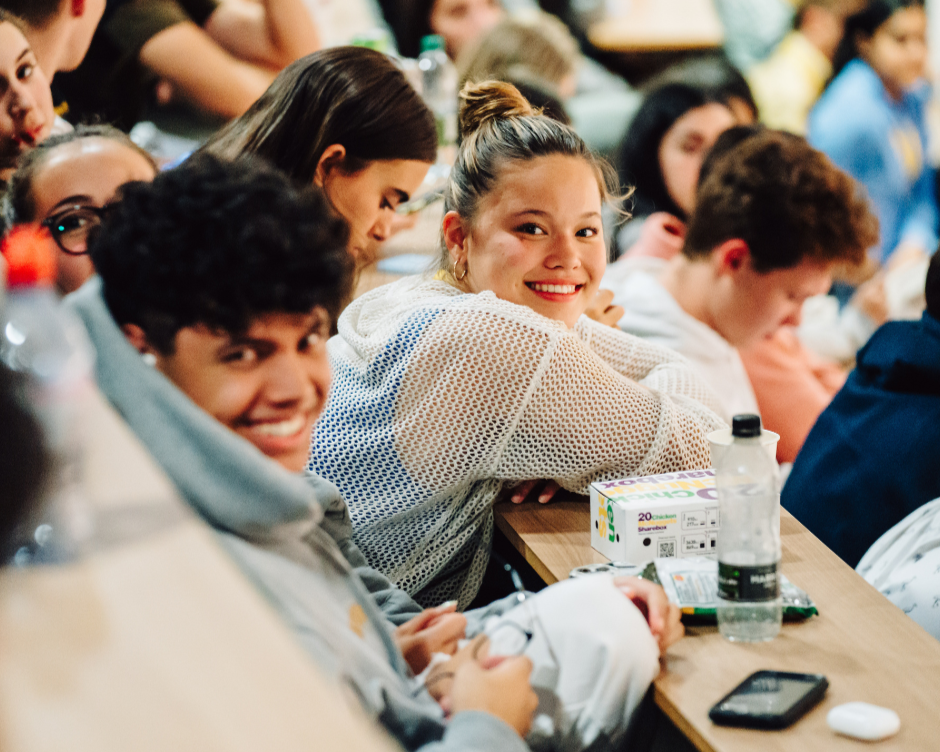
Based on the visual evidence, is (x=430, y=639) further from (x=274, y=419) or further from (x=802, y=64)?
(x=802, y=64)

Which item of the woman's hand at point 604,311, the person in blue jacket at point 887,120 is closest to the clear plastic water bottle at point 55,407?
the woman's hand at point 604,311

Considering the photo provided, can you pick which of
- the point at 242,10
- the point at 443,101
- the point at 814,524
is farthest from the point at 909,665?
the point at 443,101

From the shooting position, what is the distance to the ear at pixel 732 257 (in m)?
2.47

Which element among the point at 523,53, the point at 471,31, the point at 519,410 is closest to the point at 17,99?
the point at 519,410

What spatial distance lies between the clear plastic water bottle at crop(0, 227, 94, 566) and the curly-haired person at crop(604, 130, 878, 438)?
179 centimetres

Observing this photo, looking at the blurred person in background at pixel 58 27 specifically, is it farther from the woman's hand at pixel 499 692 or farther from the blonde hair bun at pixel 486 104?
the woman's hand at pixel 499 692

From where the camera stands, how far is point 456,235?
6.08 feet

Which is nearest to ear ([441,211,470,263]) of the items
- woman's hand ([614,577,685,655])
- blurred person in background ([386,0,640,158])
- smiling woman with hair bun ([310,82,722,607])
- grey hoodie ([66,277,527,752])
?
smiling woman with hair bun ([310,82,722,607])

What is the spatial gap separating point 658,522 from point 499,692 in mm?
457

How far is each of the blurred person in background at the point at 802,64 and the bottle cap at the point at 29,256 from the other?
4214 mm

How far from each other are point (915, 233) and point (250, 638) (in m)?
4.98

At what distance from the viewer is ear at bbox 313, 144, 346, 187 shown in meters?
2.05

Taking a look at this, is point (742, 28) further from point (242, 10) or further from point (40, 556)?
point (40, 556)

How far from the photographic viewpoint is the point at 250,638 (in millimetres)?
502
